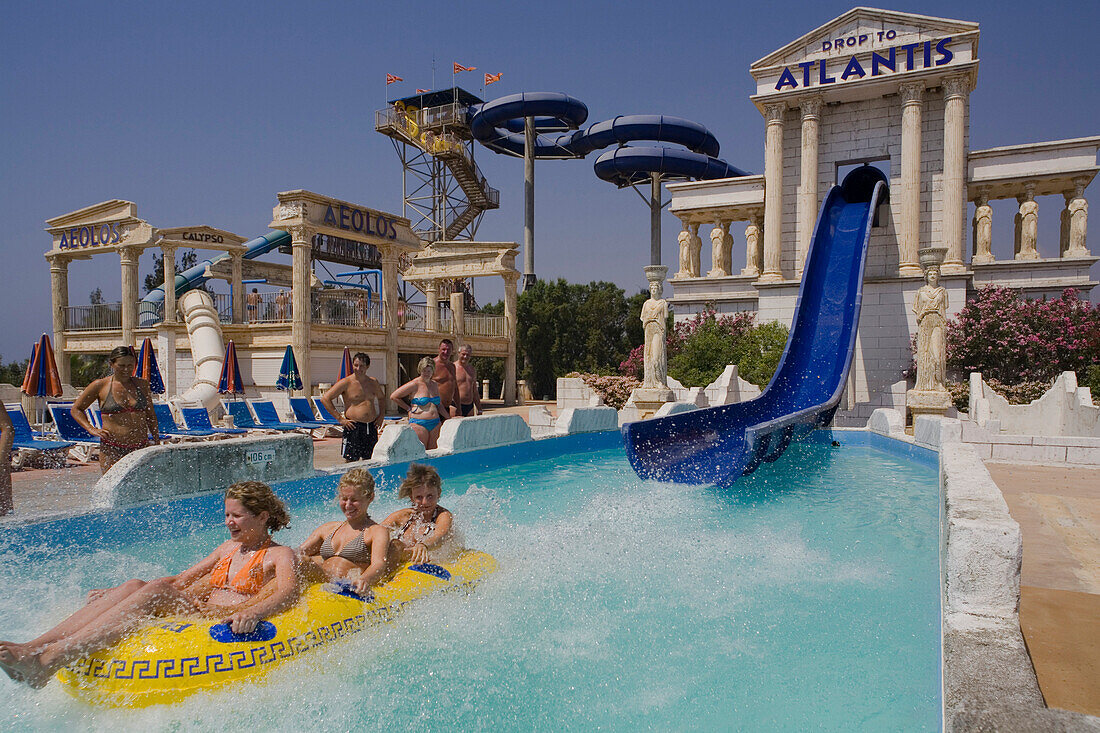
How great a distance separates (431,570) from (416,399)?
5072mm

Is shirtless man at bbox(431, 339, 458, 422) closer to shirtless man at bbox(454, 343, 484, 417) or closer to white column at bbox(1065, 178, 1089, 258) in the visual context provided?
shirtless man at bbox(454, 343, 484, 417)

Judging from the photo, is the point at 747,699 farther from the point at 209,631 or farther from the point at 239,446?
the point at 239,446

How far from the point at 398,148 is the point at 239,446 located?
29867 millimetres

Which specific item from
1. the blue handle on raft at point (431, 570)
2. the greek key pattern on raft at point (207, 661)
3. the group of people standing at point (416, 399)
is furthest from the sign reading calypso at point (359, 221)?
the greek key pattern on raft at point (207, 661)

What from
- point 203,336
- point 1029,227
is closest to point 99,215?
point 203,336

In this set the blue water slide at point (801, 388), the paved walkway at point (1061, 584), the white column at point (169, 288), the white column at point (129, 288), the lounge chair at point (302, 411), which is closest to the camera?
the paved walkway at point (1061, 584)

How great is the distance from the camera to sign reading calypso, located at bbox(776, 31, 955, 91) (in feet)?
61.9

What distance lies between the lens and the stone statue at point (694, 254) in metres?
24.3

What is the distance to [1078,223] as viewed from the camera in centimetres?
1970

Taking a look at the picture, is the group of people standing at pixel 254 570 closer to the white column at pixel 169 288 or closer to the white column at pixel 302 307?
the white column at pixel 302 307

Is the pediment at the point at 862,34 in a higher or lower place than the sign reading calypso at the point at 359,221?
higher

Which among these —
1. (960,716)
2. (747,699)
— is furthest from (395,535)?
(960,716)

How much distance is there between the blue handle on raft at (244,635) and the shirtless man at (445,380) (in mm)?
5961

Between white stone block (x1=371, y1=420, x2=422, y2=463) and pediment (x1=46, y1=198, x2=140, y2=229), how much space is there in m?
17.6
